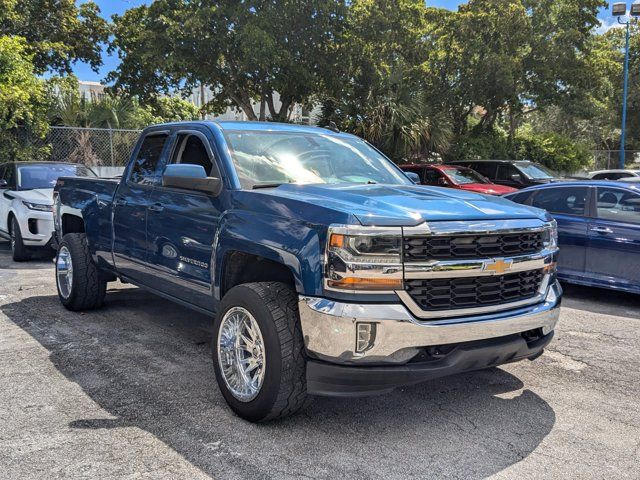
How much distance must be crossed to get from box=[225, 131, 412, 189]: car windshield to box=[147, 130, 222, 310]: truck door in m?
0.25

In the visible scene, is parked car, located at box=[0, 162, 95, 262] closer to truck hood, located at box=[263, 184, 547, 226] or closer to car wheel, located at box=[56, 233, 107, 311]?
car wheel, located at box=[56, 233, 107, 311]

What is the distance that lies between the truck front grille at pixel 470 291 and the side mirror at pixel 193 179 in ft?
5.35

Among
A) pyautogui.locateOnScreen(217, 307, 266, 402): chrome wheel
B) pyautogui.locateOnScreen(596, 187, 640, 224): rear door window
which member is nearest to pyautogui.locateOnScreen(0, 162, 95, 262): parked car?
pyautogui.locateOnScreen(217, 307, 266, 402): chrome wheel

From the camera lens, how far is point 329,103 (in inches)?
794

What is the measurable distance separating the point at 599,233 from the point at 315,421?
5.04 m

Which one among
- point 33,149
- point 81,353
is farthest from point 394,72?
point 81,353

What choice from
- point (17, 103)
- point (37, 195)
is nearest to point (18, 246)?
point (37, 195)

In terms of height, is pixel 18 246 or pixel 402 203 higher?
pixel 402 203

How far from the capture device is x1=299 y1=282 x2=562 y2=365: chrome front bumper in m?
3.20

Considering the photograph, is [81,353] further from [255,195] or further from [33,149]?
[33,149]

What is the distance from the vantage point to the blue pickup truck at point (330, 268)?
3.25 m

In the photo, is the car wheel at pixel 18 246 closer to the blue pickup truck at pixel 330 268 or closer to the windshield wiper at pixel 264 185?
the blue pickup truck at pixel 330 268

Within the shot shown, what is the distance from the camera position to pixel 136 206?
521 centimetres

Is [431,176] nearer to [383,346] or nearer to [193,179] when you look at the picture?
[193,179]
